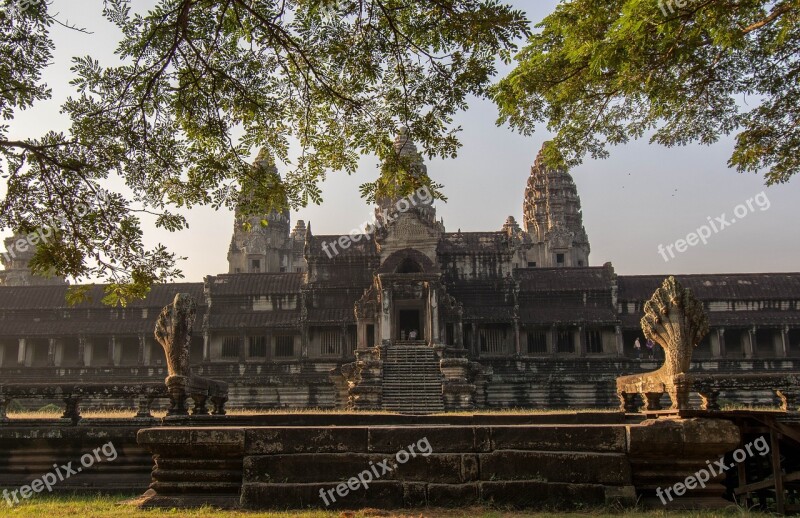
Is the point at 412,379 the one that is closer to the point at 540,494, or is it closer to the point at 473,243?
the point at 473,243

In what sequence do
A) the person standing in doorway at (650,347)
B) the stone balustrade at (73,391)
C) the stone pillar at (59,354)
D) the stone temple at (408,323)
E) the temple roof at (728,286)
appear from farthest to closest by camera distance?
the stone pillar at (59,354)
the temple roof at (728,286)
the person standing in doorway at (650,347)
the stone temple at (408,323)
the stone balustrade at (73,391)

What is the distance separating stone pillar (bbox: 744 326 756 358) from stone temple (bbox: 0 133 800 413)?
19cm

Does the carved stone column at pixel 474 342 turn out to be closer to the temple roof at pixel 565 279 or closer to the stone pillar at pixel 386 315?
the temple roof at pixel 565 279

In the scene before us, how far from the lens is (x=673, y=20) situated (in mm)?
7961

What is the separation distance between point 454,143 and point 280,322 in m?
27.0

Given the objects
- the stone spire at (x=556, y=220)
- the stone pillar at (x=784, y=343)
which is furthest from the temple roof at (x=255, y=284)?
the stone spire at (x=556, y=220)

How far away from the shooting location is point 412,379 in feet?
91.5

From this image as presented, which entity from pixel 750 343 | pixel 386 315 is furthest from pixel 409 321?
pixel 750 343

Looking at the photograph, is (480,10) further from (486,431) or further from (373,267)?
(373,267)

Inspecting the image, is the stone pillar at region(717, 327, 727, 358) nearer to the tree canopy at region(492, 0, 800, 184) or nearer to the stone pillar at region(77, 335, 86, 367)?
the tree canopy at region(492, 0, 800, 184)

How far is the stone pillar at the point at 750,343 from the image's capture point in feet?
110

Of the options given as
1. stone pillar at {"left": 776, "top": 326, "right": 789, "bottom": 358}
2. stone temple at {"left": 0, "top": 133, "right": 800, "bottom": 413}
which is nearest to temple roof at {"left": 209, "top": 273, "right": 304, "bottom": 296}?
stone temple at {"left": 0, "top": 133, "right": 800, "bottom": 413}

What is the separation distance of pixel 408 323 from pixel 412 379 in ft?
26.2

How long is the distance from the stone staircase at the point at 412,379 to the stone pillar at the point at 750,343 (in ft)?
51.9
